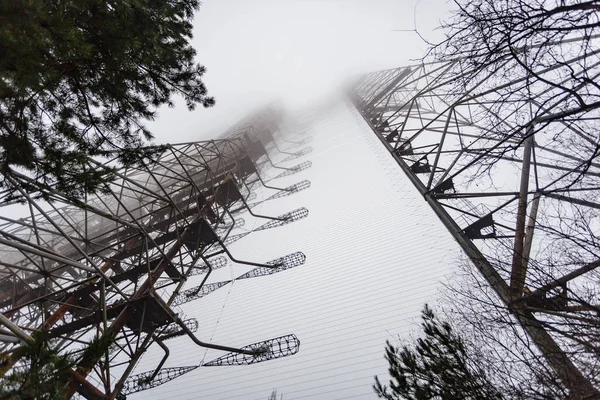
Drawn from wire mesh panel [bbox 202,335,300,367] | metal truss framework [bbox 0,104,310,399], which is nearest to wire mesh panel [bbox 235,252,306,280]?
metal truss framework [bbox 0,104,310,399]

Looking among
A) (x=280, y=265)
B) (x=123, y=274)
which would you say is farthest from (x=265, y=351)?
(x=123, y=274)

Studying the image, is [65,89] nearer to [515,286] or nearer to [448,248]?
[515,286]

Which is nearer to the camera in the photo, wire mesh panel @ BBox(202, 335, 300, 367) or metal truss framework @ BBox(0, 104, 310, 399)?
metal truss framework @ BBox(0, 104, 310, 399)

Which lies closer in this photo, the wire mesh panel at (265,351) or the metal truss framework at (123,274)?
the metal truss framework at (123,274)

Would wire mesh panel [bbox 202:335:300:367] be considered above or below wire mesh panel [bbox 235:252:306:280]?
below

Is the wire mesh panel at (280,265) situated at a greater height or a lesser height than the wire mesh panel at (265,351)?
greater

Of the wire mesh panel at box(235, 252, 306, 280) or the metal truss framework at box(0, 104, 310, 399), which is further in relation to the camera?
the wire mesh panel at box(235, 252, 306, 280)

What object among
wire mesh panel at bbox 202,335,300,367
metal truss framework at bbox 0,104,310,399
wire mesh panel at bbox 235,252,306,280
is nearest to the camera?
metal truss framework at bbox 0,104,310,399

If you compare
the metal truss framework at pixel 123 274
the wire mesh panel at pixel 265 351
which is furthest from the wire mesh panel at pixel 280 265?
the wire mesh panel at pixel 265 351

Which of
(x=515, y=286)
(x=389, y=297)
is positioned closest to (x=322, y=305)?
(x=389, y=297)

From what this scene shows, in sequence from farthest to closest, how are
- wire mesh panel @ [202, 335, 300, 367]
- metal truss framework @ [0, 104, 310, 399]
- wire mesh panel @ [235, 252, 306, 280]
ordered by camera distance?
wire mesh panel @ [235, 252, 306, 280] → wire mesh panel @ [202, 335, 300, 367] → metal truss framework @ [0, 104, 310, 399]

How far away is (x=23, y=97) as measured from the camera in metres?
3.32

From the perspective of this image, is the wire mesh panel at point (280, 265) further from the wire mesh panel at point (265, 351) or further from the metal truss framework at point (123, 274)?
the wire mesh panel at point (265, 351)

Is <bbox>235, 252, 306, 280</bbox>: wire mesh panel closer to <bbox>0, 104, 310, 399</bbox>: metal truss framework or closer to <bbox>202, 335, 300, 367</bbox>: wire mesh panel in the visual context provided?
<bbox>0, 104, 310, 399</bbox>: metal truss framework
